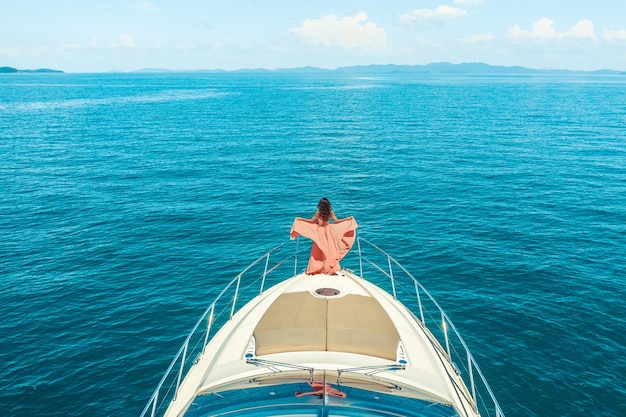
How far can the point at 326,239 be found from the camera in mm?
11445

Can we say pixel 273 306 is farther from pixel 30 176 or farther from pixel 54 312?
pixel 30 176

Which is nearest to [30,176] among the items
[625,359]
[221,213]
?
[221,213]

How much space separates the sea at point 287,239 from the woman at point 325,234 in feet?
25.7

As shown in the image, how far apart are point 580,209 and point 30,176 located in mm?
46265

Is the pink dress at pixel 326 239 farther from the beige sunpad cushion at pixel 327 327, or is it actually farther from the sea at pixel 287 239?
the sea at pixel 287 239

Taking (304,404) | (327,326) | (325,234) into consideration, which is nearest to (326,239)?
(325,234)

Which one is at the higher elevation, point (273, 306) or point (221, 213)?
point (273, 306)

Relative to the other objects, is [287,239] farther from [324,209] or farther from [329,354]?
[329,354]

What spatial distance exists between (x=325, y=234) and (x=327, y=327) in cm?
347

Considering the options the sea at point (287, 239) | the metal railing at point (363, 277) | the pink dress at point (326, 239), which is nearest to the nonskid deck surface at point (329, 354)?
the pink dress at point (326, 239)

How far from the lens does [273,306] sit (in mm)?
9398

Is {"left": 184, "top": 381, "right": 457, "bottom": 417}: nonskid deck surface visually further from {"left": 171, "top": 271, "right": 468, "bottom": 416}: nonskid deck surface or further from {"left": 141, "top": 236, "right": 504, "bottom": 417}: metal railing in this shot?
{"left": 141, "top": 236, "right": 504, "bottom": 417}: metal railing

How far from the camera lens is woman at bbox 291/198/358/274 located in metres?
11.1

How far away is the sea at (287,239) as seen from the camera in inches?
597
